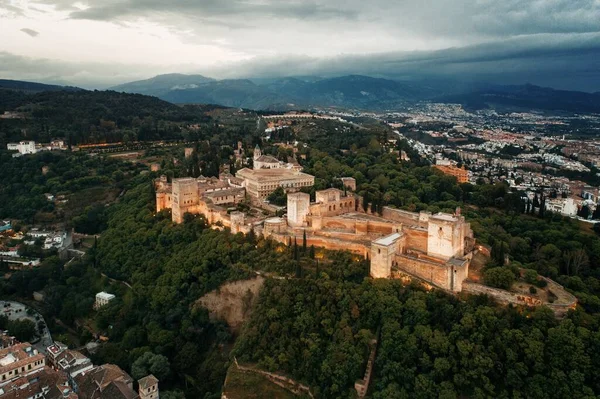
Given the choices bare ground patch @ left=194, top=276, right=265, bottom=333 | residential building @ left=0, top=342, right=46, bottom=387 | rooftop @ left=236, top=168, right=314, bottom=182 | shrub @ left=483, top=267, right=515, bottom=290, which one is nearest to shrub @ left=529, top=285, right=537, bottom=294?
shrub @ left=483, top=267, right=515, bottom=290

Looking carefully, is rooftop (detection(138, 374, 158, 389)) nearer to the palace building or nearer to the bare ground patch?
the bare ground patch

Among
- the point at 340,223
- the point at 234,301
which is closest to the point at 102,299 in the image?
the point at 234,301

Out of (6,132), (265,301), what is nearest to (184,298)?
(265,301)

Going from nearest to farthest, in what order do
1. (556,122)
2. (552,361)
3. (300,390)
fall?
(552,361), (300,390), (556,122)

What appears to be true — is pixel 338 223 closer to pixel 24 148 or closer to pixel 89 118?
pixel 24 148

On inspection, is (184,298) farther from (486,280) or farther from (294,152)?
(294,152)
